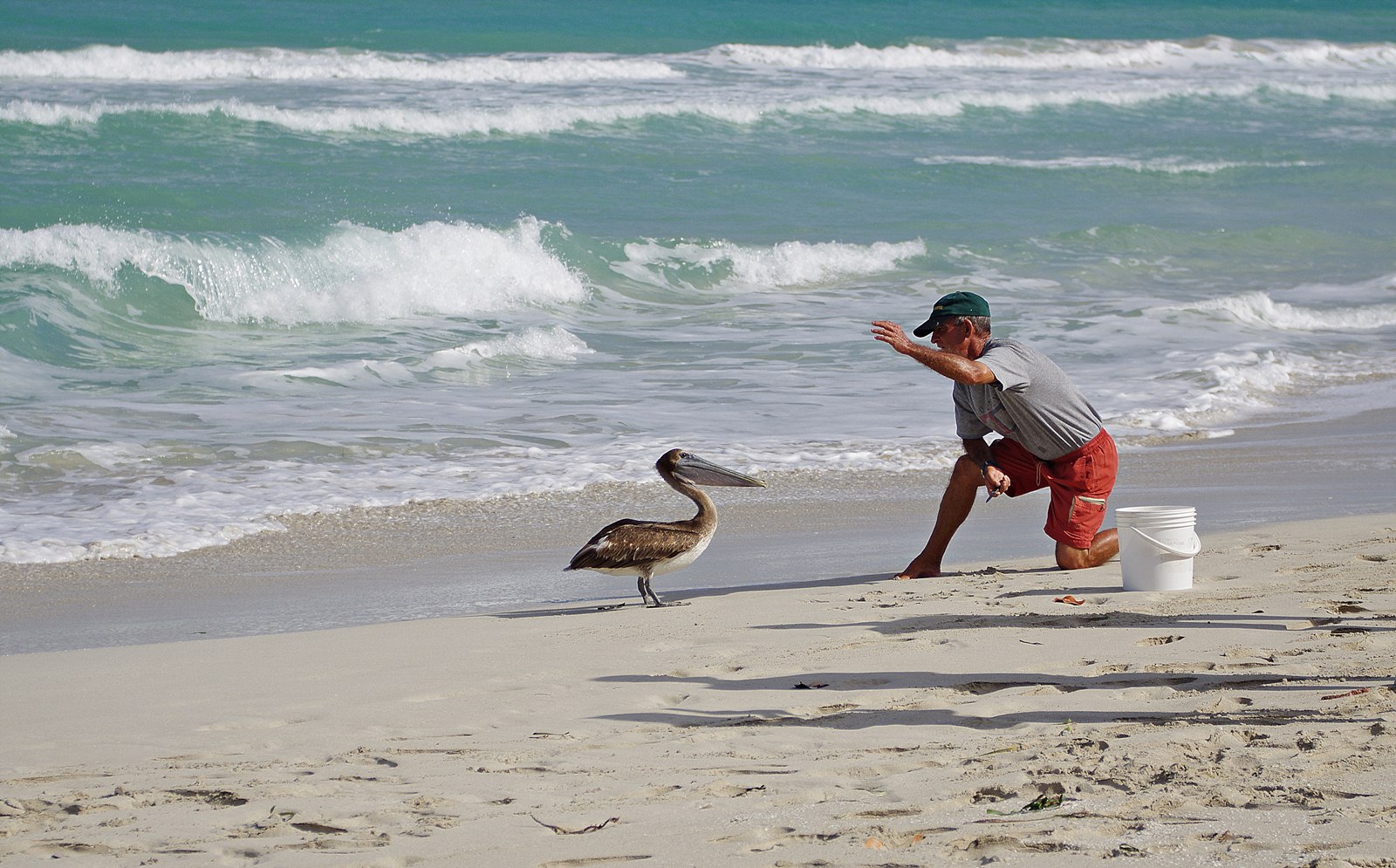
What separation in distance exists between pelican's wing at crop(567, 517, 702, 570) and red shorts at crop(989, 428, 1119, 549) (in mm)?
1595

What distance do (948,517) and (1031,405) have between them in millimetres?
699

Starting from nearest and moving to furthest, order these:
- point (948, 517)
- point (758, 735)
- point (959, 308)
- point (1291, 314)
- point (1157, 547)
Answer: point (758, 735), point (1157, 547), point (959, 308), point (948, 517), point (1291, 314)

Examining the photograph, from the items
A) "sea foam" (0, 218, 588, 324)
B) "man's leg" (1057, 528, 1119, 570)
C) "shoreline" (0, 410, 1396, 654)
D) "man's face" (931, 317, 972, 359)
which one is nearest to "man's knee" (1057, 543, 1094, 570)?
"man's leg" (1057, 528, 1119, 570)

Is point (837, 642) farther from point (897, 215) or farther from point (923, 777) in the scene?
point (897, 215)

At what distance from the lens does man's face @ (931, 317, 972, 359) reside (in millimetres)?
6133

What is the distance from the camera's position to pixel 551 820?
3.43m

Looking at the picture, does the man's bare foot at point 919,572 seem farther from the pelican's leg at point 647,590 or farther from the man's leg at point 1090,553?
the pelican's leg at point 647,590

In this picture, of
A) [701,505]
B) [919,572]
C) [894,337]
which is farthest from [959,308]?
[701,505]

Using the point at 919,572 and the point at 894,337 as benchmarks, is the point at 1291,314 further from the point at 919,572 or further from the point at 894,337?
the point at 894,337

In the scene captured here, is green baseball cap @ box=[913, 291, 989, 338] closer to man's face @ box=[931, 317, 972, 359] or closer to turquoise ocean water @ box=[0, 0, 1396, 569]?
man's face @ box=[931, 317, 972, 359]

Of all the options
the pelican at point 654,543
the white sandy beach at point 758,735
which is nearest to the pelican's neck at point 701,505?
the pelican at point 654,543

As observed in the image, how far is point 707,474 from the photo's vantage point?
6.45 meters

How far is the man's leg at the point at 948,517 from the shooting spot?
6516mm

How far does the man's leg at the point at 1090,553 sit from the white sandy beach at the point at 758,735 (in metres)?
0.36
